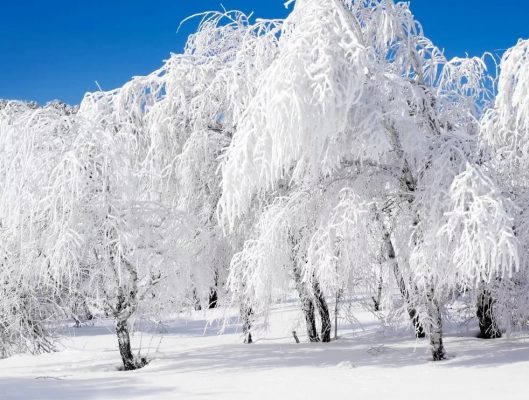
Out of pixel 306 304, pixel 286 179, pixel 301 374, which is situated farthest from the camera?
pixel 306 304

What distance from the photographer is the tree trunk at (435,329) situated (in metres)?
9.06

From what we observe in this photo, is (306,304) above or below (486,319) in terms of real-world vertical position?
above

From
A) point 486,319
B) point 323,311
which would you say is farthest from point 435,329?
point 323,311

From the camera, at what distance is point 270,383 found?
8219 mm

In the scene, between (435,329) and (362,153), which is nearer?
(362,153)

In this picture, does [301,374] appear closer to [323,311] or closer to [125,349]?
[125,349]

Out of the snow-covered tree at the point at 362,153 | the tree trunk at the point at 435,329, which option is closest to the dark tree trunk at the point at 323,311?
the snow-covered tree at the point at 362,153

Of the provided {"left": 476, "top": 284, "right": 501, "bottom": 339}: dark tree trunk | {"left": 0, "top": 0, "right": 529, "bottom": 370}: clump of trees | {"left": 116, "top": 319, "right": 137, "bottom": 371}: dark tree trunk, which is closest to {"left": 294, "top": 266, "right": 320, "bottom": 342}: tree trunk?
{"left": 0, "top": 0, "right": 529, "bottom": 370}: clump of trees

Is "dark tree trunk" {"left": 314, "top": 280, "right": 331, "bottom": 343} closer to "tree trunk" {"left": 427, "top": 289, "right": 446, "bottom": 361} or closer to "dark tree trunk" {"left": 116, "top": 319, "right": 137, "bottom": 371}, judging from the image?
"tree trunk" {"left": 427, "top": 289, "right": 446, "bottom": 361}

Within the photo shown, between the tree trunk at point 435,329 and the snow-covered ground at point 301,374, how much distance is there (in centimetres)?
20

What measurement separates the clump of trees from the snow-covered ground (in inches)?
27.2

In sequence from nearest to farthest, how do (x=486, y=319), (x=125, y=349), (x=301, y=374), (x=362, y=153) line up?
1. (x=362, y=153)
2. (x=301, y=374)
3. (x=125, y=349)
4. (x=486, y=319)

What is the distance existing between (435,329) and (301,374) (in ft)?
7.06

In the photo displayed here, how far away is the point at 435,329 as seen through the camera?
358 inches
